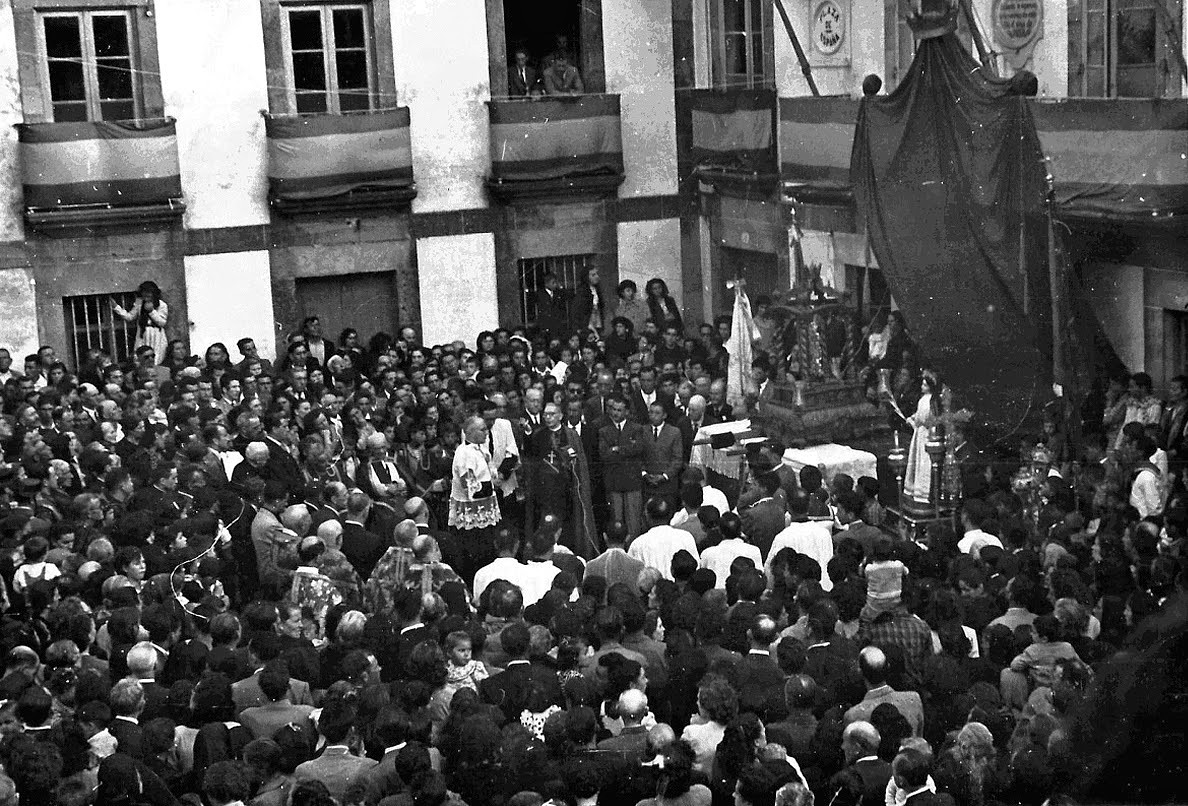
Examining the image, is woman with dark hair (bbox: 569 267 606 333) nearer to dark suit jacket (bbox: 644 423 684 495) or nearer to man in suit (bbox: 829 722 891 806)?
dark suit jacket (bbox: 644 423 684 495)

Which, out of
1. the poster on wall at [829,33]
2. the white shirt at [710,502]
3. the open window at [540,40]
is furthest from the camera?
the open window at [540,40]

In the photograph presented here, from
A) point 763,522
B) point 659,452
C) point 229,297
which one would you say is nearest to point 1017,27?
point 659,452

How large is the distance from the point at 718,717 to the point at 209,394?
350 inches

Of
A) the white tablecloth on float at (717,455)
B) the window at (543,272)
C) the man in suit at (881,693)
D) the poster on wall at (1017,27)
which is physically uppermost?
the poster on wall at (1017,27)

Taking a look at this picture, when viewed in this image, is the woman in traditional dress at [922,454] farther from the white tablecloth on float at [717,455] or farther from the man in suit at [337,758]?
the man in suit at [337,758]

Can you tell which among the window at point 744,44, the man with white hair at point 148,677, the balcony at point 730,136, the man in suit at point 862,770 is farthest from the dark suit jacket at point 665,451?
the window at point 744,44

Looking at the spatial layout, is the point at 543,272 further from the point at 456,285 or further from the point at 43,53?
the point at 43,53

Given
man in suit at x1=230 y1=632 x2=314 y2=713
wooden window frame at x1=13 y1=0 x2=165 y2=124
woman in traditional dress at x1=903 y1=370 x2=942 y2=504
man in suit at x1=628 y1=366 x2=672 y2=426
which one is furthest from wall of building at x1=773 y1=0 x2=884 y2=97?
man in suit at x1=230 y1=632 x2=314 y2=713

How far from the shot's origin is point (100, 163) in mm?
18562

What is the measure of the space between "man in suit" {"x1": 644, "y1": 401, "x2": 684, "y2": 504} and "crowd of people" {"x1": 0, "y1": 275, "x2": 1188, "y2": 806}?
2 centimetres

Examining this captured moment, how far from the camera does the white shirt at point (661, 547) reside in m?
9.77

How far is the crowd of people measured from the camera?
6.71 meters

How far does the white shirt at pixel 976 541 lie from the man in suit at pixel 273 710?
3662 millimetres

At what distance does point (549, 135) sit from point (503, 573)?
Answer: 36.8ft
